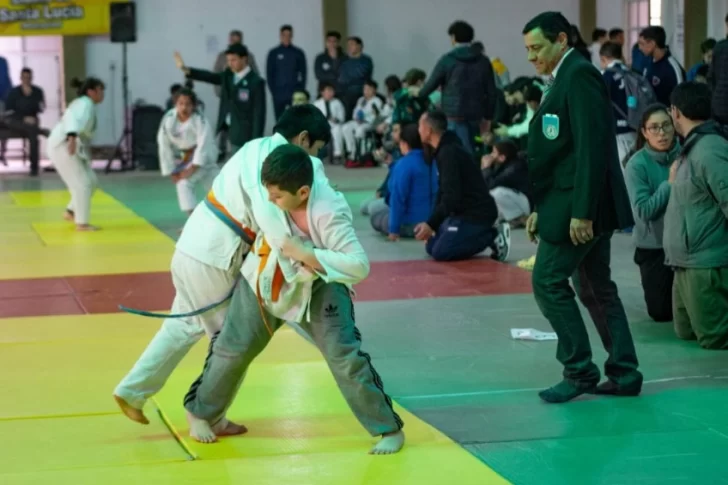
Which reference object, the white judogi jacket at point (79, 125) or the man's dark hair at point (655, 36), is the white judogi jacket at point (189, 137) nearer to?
the white judogi jacket at point (79, 125)

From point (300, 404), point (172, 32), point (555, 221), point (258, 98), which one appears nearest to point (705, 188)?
point (555, 221)

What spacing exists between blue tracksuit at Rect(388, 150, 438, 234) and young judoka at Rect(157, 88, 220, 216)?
1.84 metres

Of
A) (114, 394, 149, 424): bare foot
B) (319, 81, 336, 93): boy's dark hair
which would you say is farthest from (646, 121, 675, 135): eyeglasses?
(319, 81, 336, 93): boy's dark hair

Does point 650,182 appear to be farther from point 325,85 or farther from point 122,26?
point 122,26

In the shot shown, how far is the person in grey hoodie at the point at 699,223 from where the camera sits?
A: 6820mm

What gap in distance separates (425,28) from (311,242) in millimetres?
20071

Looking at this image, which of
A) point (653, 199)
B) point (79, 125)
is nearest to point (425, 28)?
point (79, 125)

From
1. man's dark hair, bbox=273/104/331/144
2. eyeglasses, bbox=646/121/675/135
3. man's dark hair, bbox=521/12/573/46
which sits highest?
man's dark hair, bbox=521/12/573/46

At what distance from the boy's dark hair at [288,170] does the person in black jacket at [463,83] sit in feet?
29.0

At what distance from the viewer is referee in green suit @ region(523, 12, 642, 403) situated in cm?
552

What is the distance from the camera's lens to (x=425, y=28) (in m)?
24.4

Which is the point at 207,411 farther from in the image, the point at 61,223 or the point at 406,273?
the point at 61,223

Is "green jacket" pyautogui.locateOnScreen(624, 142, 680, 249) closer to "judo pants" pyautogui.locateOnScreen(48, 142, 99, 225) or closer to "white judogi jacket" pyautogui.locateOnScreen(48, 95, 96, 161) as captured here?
"white judogi jacket" pyautogui.locateOnScreen(48, 95, 96, 161)

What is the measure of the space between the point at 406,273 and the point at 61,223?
5096mm
